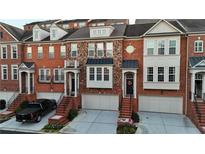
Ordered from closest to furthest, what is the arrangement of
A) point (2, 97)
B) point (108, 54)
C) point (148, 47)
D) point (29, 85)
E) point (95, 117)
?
point (95, 117) < point (148, 47) < point (108, 54) < point (29, 85) < point (2, 97)

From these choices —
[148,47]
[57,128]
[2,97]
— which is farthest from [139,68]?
[2,97]

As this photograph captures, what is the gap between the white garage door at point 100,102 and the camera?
1772 cm

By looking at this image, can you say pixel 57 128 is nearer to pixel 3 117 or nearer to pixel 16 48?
pixel 3 117

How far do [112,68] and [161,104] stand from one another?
6716 millimetres

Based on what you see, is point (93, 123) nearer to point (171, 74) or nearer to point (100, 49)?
point (100, 49)

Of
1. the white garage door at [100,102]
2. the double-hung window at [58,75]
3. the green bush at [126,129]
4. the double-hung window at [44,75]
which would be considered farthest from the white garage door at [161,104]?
the double-hung window at [44,75]

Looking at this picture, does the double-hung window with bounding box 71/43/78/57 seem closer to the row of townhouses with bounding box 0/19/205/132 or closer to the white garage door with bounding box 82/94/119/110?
the row of townhouses with bounding box 0/19/205/132

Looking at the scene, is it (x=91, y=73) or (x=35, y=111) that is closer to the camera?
(x=35, y=111)

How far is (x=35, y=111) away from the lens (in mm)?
14195

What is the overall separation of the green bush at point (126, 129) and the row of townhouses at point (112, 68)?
6.04 feet

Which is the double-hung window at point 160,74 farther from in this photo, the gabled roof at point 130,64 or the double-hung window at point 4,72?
the double-hung window at point 4,72

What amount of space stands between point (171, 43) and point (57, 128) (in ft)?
45.7

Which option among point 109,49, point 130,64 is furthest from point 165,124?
point 109,49

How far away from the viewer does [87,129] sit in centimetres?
1265
